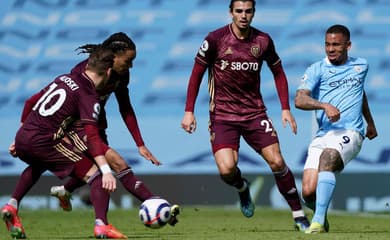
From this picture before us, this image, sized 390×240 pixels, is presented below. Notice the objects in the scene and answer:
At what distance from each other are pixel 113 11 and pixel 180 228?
6442 mm

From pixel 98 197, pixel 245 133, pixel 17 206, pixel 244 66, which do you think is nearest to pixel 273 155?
pixel 245 133

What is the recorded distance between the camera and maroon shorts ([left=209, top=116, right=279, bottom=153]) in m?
12.8

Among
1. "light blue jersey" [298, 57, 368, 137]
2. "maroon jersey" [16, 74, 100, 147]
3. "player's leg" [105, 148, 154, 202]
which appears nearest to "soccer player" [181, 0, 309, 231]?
"light blue jersey" [298, 57, 368, 137]

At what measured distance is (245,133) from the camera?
1297 centimetres

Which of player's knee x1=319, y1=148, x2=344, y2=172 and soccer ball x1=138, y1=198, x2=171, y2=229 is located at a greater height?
player's knee x1=319, y1=148, x2=344, y2=172

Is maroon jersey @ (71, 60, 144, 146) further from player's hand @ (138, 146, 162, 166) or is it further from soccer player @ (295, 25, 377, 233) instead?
soccer player @ (295, 25, 377, 233)

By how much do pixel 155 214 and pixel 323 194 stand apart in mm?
1622

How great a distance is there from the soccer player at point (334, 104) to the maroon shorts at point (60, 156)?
2232 mm

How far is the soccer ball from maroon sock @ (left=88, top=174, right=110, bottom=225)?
363mm

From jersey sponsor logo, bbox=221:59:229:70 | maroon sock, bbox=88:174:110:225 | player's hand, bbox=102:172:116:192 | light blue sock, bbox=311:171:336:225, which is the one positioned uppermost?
jersey sponsor logo, bbox=221:59:229:70

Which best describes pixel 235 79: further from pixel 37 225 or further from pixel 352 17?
pixel 352 17

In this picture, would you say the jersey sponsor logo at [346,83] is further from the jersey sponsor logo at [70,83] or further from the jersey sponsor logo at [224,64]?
the jersey sponsor logo at [70,83]

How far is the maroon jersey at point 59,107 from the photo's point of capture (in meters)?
10.9

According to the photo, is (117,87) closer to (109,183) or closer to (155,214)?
(155,214)
